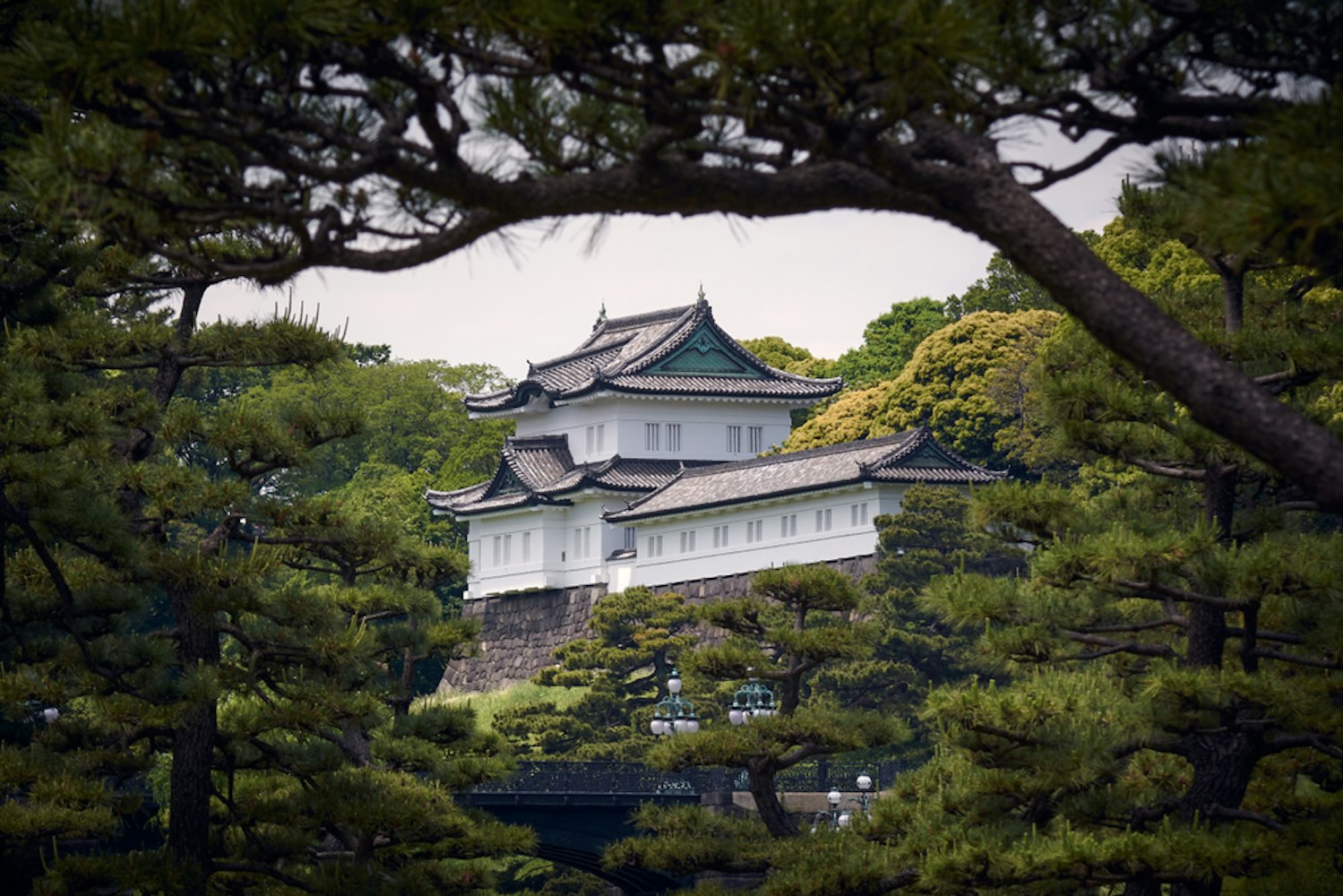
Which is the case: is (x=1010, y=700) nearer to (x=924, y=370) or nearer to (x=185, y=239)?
(x=185, y=239)

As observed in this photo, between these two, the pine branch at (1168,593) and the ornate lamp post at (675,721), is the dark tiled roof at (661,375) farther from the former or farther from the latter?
the pine branch at (1168,593)

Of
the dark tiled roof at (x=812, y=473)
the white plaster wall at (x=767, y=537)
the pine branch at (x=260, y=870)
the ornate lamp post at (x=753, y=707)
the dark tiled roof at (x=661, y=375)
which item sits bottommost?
the pine branch at (x=260, y=870)

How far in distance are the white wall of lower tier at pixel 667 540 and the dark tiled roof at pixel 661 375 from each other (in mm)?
3169

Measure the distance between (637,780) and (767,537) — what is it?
1324cm

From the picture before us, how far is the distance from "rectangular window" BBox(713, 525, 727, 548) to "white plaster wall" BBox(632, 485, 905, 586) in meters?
0.07

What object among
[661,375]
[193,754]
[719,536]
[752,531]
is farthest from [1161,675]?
[661,375]

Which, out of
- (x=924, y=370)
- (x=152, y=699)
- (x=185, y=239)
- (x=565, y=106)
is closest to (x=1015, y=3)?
(x=565, y=106)

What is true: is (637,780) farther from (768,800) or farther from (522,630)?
(522,630)

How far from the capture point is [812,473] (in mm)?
36938

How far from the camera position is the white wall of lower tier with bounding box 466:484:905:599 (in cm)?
3619

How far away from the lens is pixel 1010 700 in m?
10.9

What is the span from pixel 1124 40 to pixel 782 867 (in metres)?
8.55

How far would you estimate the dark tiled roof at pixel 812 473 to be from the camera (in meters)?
34.8

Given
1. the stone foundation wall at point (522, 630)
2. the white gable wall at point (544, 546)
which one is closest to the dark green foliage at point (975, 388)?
the stone foundation wall at point (522, 630)
